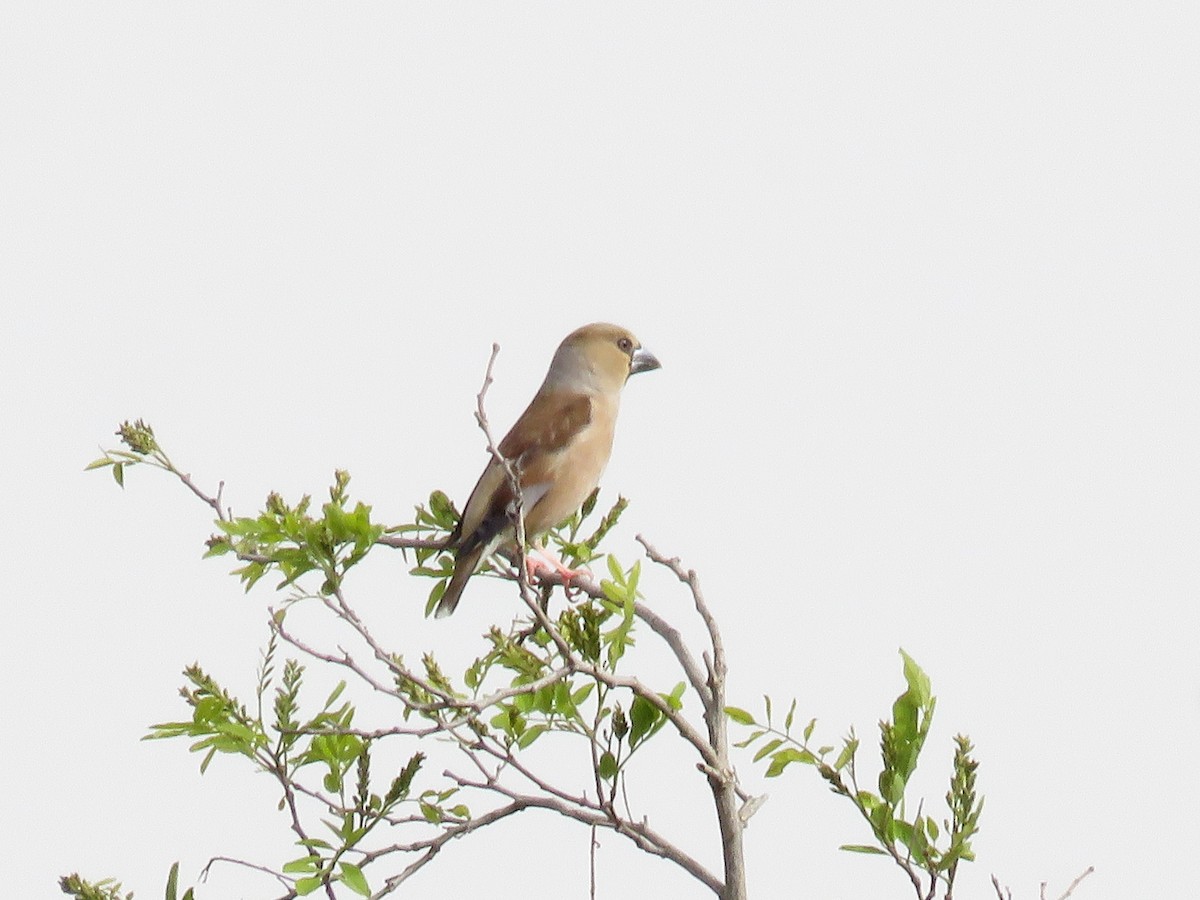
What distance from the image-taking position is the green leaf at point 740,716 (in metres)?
3.92

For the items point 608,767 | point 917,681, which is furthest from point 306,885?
point 917,681

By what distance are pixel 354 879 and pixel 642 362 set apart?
2.71m

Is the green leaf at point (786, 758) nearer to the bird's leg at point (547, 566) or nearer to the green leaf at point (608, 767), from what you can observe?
the green leaf at point (608, 767)

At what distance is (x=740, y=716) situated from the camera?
3.93 meters

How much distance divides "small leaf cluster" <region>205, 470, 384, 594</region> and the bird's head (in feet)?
6.38

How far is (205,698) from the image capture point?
3.88 meters

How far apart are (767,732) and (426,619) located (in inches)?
49.8

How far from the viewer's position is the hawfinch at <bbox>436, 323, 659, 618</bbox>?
4.47 meters

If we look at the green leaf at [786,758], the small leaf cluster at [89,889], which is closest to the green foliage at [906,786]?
the green leaf at [786,758]

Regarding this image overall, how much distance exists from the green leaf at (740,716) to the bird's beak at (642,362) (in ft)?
7.20

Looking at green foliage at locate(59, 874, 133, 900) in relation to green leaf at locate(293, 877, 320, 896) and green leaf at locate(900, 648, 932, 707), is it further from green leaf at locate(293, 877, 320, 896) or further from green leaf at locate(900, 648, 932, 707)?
green leaf at locate(900, 648, 932, 707)

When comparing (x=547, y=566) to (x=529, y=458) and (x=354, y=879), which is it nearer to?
(x=529, y=458)

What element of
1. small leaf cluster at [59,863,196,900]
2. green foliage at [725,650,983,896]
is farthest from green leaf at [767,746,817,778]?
small leaf cluster at [59,863,196,900]

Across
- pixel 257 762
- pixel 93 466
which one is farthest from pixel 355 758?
pixel 93 466
